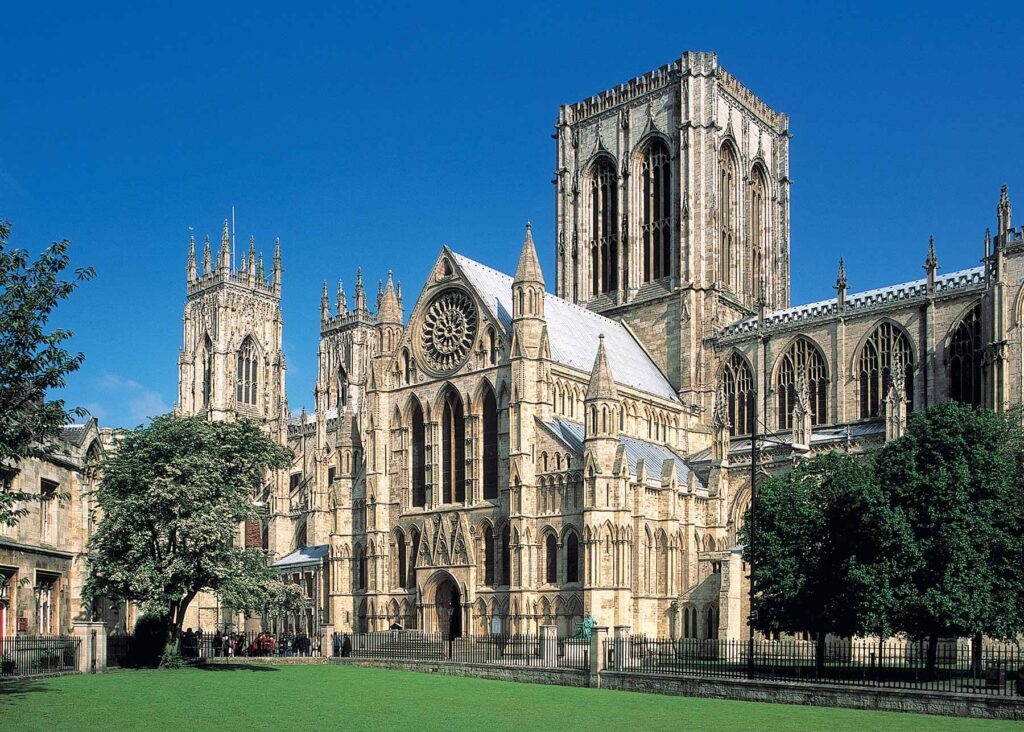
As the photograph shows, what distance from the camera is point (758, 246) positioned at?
3130 inches

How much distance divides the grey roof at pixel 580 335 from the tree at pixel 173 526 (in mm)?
19659

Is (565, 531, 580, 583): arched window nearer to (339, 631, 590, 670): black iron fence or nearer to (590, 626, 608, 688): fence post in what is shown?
(339, 631, 590, 670): black iron fence

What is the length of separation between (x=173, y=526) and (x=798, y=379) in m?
35.8

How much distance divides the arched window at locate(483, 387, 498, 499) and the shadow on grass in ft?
54.2

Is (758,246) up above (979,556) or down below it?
above

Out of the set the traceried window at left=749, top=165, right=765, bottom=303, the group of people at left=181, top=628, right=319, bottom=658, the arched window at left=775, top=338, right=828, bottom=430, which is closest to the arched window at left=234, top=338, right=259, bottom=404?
the traceried window at left=749, top=165, right=765, bottom=303

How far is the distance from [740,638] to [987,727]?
2709 cm

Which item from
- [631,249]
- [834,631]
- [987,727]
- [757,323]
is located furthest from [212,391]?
[987,727]

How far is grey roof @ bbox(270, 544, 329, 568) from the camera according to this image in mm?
71750

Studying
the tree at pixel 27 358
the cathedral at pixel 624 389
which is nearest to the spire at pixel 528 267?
the cathedral at pixel 624 389

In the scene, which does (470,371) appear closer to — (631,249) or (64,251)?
(631,249)

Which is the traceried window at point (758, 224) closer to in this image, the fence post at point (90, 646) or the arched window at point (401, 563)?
the arched window at point (401, 563)

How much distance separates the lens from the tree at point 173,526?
137ft

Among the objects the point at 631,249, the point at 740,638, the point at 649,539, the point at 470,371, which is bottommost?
the point at 740,638
